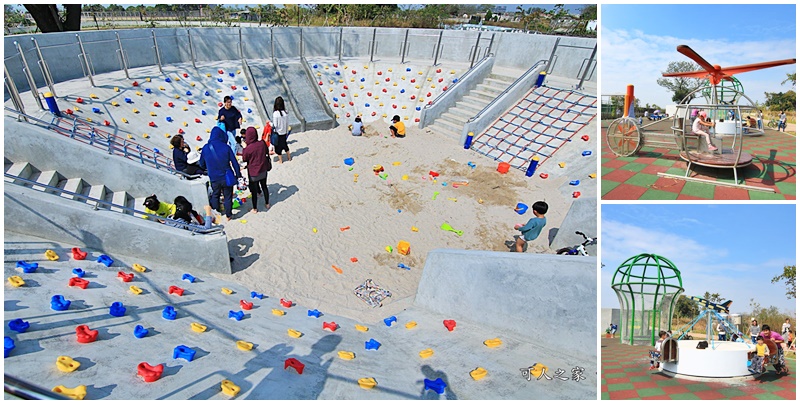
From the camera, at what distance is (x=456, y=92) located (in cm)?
1317

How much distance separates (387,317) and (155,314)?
98.6 inches

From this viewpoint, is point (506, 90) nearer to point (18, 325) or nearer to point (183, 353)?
point (183, 353)

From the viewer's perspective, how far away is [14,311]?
11.8ft

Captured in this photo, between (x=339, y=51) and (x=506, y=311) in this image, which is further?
(x=339, y=51)

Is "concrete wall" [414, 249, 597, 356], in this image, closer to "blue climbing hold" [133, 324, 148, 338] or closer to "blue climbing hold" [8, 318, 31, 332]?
"blue climbing hold" [133, 324, 148, 338]

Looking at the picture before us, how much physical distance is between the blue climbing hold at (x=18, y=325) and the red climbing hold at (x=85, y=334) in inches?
13.3

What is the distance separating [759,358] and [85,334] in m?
7.70

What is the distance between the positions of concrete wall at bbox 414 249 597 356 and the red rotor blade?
9.75ft

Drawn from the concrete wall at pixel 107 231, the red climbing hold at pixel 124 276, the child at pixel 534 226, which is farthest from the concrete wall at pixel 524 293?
the red climbing hold at pixel 124 276

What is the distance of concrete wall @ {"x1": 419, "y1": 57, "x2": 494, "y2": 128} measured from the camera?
12.8 meters

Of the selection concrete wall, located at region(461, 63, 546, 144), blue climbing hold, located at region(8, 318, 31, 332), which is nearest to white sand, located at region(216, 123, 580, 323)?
concrete wall, located at region(461, 63, 546, 144)

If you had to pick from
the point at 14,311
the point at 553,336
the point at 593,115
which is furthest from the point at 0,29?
the point at 593,115

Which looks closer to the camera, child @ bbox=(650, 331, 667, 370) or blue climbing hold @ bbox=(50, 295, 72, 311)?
blue climbing hold @ bbox=(50, 295, 72, 311)

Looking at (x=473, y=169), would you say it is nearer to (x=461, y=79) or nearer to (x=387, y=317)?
(x=461, y=79)
